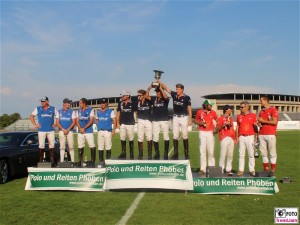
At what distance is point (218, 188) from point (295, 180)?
3170 mm

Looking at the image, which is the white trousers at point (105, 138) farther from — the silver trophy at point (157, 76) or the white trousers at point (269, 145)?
the white trousers at point (269, 145)

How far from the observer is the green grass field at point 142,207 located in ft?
19.9

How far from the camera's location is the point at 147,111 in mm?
9234

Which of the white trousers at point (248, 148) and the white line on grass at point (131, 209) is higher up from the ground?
the white trousers at point (248, 148)

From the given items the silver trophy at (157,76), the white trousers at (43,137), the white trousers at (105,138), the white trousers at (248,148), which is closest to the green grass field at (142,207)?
the white trousers at (248,148)

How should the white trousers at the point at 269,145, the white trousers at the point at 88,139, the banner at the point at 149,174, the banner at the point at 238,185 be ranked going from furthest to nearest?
the white trousers at the point at 88,139, the white trousers at the point at 269,145, the banner at the point at 149,174, the banner at the point at 238,185

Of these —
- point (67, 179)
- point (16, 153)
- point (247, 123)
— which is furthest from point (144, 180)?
point (16, 153)

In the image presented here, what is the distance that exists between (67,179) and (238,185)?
4431 mm

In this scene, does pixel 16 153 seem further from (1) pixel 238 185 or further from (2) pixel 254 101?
(2) pixel 254 101

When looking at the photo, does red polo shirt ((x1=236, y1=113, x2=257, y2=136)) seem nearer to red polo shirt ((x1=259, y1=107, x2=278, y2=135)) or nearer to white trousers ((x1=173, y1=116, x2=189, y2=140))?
red polo shirt ((x1=259, y1=107, x2=278, y2=135))

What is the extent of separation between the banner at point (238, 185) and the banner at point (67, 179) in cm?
259

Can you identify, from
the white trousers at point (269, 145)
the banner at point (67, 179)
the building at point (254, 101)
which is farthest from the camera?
the building at point (254, 101)

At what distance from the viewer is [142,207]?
6.87 meters

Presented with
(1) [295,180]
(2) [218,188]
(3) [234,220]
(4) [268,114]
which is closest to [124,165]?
(2) [218,188]
